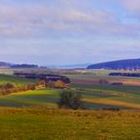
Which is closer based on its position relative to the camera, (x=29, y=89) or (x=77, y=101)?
(x=77, y=101)

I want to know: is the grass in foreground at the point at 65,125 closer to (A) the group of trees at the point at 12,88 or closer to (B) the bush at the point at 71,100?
(B) the bush at the point at 71,100

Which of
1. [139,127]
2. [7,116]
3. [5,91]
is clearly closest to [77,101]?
[5,91]

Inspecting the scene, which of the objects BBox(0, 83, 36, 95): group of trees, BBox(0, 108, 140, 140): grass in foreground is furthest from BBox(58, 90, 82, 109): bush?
BBox(0, 108, 140, 140): grass in foreground

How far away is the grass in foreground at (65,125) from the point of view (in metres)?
22.8

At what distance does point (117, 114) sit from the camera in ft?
116

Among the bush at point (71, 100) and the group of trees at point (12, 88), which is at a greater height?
the group of trees at point (12, 88)

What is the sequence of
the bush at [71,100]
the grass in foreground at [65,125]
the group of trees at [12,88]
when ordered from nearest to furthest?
the grass in foreground at [65,125] < the bush at [71,100] < the group of trees at [12,88]

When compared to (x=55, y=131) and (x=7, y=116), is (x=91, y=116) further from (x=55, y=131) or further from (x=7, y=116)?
(x=55, y=131)

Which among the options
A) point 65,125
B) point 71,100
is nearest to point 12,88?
point 71,100

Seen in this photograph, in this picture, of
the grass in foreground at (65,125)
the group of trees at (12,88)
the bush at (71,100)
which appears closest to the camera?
the grass in foreground at (65,125)

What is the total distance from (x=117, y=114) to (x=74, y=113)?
11.2ft

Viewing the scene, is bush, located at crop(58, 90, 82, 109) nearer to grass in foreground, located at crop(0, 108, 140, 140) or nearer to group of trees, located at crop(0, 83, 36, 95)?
group of trees, located at crop(0, 83, 36, 95)

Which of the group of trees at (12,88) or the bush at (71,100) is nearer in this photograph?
the bush at (71,100)

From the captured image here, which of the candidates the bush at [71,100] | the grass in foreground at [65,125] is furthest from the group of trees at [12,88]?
the grass in foreground at [65,125]
